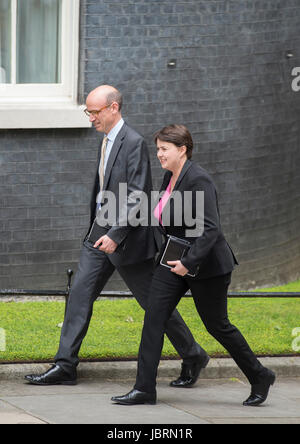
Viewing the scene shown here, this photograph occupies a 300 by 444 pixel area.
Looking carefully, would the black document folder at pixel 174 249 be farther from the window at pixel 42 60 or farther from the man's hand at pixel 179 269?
the window at pixel 42 60

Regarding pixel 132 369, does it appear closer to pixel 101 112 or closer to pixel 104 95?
pixel 101 112

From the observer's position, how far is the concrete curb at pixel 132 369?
780 centimetres

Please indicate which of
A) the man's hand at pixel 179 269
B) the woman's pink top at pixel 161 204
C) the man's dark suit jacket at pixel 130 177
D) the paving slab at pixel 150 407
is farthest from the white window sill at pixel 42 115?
the man's hand at pixel 179 269

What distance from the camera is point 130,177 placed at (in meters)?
7.43

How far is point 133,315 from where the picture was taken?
981 centimetres

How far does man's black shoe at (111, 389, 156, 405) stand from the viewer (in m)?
7.07

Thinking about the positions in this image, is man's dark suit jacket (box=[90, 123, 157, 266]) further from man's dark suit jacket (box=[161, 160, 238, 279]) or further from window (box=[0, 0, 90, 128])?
window (box=[0, 0, 90, 128])

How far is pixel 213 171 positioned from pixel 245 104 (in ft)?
2.55

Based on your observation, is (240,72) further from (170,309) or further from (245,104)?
(170,309)

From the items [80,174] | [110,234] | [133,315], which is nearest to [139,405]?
[110,234]

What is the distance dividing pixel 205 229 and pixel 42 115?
3.62m

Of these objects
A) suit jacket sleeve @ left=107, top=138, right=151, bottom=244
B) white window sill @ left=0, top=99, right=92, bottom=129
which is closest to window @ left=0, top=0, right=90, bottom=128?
white window sill @ left=0, top=99, right=92, bottom=129
